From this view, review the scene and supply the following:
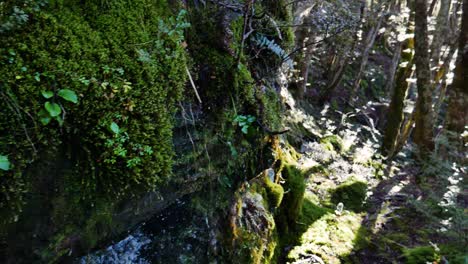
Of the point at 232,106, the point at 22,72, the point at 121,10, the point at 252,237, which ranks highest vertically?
the point at 121,10

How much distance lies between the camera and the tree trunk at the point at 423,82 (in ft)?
26.2

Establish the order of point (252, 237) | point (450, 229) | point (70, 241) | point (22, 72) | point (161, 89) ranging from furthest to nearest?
point (450, 229), point (252, 237), point (161, 89), point (70, 241), point (22, 72)

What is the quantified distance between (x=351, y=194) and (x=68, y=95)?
6.91 metres

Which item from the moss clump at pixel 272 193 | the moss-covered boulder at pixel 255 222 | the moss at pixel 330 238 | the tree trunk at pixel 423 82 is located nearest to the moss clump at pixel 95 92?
the moss-covered boulder at pixel 255 222

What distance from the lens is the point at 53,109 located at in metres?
1.75

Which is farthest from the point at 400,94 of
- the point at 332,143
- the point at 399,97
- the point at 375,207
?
the point at 375,207

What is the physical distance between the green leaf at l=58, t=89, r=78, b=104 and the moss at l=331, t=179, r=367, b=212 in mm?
6409

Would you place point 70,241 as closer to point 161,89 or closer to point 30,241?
point 30,241

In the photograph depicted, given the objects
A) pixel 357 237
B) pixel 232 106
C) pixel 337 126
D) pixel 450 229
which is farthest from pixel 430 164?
pixel 232 106

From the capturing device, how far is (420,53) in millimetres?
8125

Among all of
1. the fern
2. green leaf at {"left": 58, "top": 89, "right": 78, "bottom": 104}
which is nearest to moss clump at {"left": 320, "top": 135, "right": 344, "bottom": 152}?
the fern

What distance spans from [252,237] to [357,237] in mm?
2727

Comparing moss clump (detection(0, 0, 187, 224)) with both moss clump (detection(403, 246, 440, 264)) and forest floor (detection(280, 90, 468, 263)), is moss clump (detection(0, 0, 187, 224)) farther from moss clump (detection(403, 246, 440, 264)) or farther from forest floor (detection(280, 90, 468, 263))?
moss clump (detection(403, 246, 440, 264))

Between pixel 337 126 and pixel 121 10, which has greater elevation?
pixel 121 10
